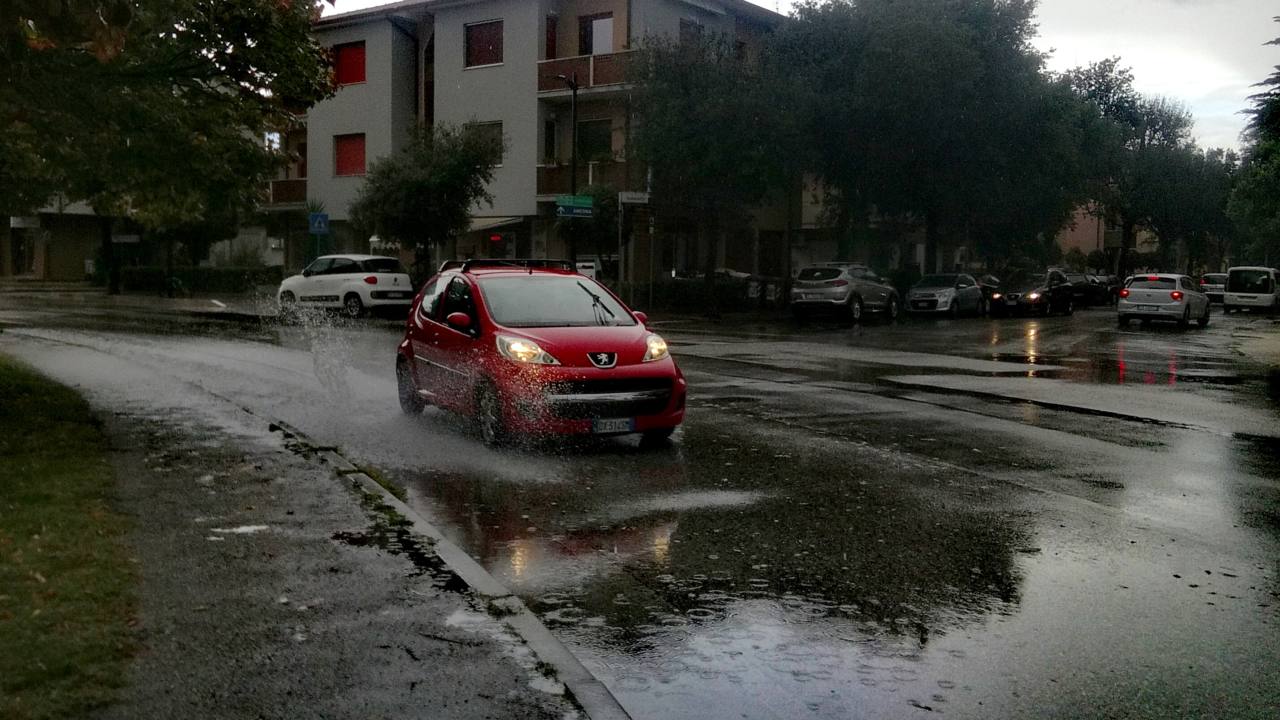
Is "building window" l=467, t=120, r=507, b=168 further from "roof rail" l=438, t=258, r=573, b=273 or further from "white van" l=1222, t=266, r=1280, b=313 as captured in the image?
"white van" l=1222, t=266, r=1280, b=313

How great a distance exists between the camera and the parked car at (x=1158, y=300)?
36.0m

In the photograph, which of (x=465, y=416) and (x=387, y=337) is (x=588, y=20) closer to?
(x=387, y=337)

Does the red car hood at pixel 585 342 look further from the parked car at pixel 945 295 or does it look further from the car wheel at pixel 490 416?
the parked car at pixel 945 295

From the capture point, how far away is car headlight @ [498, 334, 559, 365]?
1026 centimetres

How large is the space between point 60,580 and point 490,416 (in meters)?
5.06

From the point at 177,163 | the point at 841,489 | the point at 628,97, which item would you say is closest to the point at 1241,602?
the point at 841,489

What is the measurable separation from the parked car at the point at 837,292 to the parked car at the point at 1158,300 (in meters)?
7.13

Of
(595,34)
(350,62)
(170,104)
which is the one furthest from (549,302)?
(350,62)

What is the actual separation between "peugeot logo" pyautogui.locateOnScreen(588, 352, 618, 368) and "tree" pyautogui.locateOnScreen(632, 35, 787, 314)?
25058 millimetres

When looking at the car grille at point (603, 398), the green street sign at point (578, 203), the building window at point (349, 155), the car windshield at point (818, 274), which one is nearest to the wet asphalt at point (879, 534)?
the car grille at point (603, 398)

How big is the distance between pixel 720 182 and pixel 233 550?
30530mm

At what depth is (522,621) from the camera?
534 centimetres

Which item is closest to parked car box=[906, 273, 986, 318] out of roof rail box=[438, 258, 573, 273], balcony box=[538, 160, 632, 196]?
balcony box=[538, 160, 632, 196]

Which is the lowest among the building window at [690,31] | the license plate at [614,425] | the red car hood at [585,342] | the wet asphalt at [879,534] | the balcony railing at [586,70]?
the wet asphalt at [879,534]
